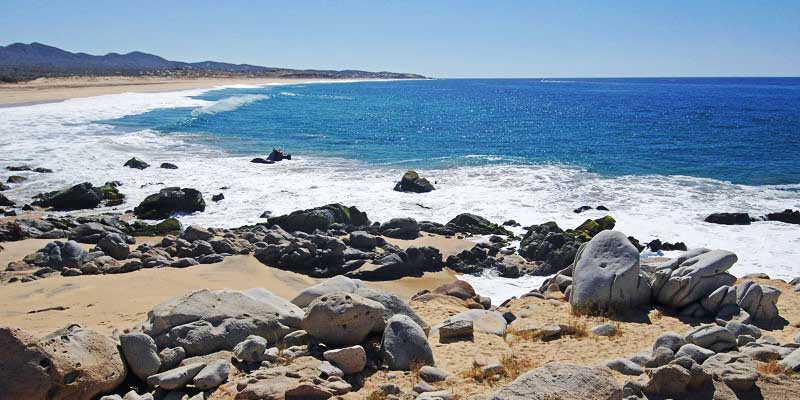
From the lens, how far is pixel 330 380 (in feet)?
28.5

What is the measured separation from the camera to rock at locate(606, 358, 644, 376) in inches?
366

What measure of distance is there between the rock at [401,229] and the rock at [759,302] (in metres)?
11.4

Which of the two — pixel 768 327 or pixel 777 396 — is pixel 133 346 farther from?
pixel 768 327

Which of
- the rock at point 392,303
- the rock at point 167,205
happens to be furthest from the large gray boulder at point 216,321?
the rock at point 167,205

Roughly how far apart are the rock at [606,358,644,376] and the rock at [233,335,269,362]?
5.01 metres

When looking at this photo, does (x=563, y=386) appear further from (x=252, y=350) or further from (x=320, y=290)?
(x=320, y=290)

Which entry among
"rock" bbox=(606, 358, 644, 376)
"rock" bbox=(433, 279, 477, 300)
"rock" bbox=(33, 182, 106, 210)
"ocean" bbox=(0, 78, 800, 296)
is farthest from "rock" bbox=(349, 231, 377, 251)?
"rock" bbox=(33, 182, 106, 210)

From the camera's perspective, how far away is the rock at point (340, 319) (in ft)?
32.1

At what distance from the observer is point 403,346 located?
9703 mm

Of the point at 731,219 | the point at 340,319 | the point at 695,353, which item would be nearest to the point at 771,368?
the point at 695,353

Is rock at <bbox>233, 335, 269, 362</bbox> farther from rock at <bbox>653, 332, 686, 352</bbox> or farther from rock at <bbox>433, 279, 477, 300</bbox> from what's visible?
rock at <bbox>433, 279, 477, 300</bbox>

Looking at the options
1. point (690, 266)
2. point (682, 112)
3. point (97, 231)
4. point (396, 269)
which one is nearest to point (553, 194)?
point (396, 269)

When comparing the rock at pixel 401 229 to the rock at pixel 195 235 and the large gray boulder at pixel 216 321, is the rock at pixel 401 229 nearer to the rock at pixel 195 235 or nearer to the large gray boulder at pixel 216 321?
the rock at pixel 195 235

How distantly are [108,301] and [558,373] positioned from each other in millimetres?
10046
